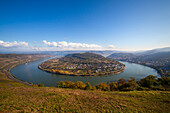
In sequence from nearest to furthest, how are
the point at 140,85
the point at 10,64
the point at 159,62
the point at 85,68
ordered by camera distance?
1. the point at 140,85
2. the point at 85,68
3. the point at 159,62
4. the point at 10,64

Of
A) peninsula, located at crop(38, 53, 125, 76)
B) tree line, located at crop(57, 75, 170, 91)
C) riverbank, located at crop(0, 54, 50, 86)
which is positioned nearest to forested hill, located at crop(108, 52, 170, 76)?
peninsula, located at crop(38, 53, 125, 76)

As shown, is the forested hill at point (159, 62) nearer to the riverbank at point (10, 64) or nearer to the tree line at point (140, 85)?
the tree line at point (140, 85)

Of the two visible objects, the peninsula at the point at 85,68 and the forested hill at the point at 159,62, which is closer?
the peninsula at the point at 85,68

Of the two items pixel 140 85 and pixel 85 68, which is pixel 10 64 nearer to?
pixel 85 68

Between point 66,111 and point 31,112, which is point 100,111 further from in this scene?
point 31,112

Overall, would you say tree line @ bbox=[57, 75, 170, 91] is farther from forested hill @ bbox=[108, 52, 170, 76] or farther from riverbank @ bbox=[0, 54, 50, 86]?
forested hill @ bbox=[108, 52, 170, 76]

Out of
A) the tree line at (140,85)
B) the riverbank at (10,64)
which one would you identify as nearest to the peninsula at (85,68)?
the riverbank at (10,64)

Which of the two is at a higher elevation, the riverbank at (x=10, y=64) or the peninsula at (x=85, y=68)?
the riverbank at (x=10, y=64)

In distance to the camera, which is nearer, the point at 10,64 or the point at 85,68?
the point at 85,68

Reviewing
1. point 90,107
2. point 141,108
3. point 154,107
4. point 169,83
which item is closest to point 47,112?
point 90,107

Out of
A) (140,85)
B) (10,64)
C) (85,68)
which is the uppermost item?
(140,85)

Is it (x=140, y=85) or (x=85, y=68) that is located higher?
(x=140, y=85)

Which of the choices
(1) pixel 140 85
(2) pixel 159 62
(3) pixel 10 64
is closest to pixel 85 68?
(1) pixel 140 85
